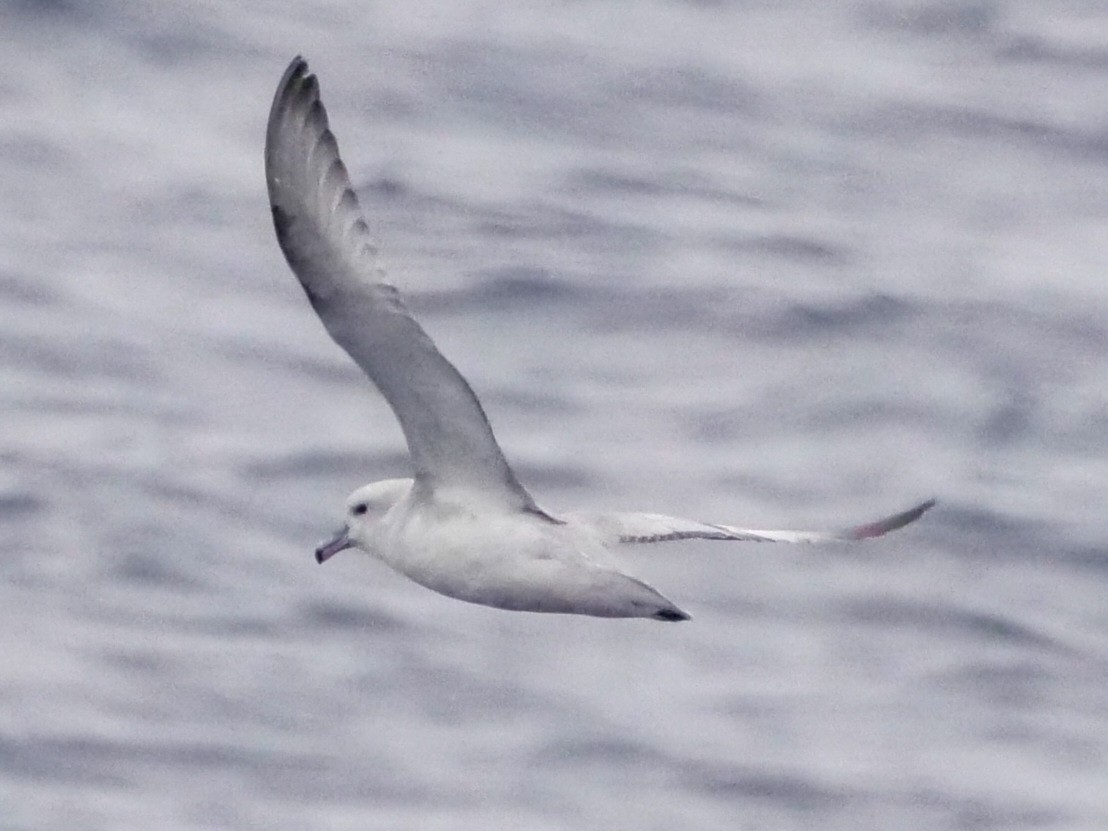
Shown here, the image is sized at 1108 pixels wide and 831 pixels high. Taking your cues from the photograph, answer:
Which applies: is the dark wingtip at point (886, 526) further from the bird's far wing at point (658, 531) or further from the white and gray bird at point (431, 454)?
the white and gray bird at point (431, 454)

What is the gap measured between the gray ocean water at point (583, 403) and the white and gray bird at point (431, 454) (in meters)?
4.62

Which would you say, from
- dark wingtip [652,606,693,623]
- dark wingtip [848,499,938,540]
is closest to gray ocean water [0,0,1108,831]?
→ dark wingtip [848,499,938,540]

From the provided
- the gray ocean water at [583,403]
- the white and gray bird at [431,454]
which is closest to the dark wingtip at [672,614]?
the white and gray bird at [431,454]

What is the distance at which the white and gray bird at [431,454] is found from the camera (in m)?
8.51

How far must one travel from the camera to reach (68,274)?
18.0 metres

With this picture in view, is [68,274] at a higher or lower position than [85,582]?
higher

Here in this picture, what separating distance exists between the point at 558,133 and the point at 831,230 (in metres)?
2.26

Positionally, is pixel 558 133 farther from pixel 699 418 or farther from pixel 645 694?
pixel 645 694

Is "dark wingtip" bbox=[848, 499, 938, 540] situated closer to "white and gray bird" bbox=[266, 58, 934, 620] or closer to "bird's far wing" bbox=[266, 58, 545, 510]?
"white and gray bird" bbox=[266, 58, 934, 620]

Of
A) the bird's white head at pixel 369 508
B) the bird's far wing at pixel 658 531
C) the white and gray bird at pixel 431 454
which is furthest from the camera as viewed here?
the bird's white head at pixel 369 508

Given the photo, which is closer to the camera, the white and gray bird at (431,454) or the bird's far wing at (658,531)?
the white and gray bird at (431,454)

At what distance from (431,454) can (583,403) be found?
728 cm

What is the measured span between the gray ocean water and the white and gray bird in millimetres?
4616

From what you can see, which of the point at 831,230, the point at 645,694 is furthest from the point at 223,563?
the point at 831,230
